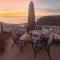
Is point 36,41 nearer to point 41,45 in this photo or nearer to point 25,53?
point 41,45

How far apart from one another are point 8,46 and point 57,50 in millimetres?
763

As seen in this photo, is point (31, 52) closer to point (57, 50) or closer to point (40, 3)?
point (57, 50)

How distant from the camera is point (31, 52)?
9.87 feet

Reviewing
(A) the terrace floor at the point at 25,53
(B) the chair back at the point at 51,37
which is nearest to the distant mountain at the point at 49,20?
(B) the chair back at the point at 51,37

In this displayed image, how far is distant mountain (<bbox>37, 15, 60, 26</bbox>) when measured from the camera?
9.18ft

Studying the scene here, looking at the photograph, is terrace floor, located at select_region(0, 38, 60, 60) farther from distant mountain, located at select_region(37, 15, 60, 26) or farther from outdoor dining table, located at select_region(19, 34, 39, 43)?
distant mountain, located at select_region(37, 15, 60, 26)

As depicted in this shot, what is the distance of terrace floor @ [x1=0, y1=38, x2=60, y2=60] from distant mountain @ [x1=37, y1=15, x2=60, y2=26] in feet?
1.07

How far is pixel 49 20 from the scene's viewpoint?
2818mm

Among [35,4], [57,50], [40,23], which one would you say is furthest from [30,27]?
[57,50]

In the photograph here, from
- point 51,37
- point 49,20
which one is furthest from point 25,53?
point 49,20

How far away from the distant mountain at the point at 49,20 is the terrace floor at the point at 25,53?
327mm

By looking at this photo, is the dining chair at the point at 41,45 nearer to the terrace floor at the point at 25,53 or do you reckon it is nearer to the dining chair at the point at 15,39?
the terrace floor at the point at 25,53

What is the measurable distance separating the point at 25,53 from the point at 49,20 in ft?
2.13

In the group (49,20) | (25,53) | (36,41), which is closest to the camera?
(49,20)
